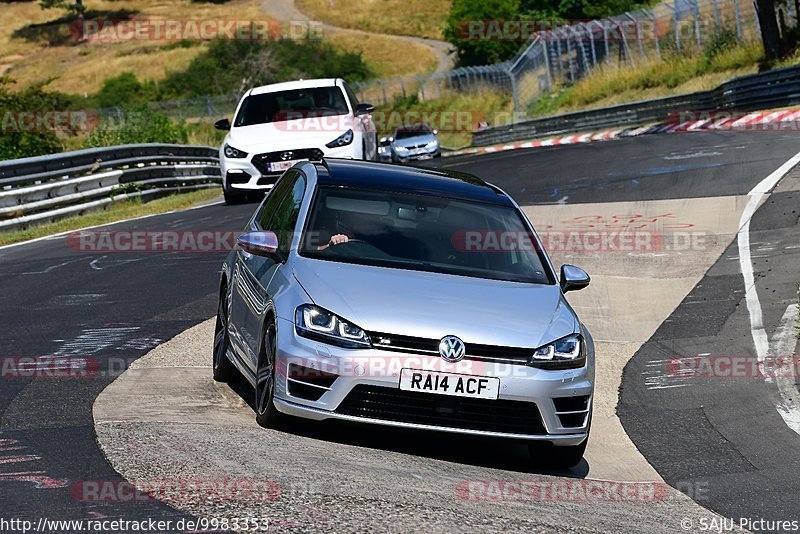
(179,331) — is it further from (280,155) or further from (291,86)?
(291,86)

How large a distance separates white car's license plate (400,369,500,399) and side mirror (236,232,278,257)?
135cm

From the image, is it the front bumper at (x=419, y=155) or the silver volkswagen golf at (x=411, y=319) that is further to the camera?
the front bumper at (x=419, y=155)

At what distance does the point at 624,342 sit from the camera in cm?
1141

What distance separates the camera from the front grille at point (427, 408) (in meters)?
6.91

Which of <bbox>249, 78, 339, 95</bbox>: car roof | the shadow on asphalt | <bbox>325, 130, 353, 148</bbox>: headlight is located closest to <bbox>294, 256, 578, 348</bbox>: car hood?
the shadow on asphalt

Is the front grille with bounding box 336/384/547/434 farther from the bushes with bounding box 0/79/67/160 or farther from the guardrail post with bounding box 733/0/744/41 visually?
the guardrail post with bounding box 733/0/744/41

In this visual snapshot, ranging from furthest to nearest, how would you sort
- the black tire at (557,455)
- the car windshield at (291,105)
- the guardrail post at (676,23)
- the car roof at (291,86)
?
the guardrail post at (676,23)
the car roof at (291,86)
the car windshield at (291,105)
the black tire at (557,455)

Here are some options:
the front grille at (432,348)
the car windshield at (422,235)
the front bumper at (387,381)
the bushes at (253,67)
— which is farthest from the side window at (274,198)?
the bushes at (253,67)

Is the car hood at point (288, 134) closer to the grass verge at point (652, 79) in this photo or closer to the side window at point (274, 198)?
the side window at point (274, 198)

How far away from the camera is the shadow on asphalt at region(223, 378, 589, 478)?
710 centimetres

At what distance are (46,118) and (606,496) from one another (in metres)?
25.3

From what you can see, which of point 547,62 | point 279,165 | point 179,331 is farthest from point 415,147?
point 179,331

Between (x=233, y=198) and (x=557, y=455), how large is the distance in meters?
14.8

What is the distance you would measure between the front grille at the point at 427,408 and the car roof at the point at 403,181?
1.85 meters
